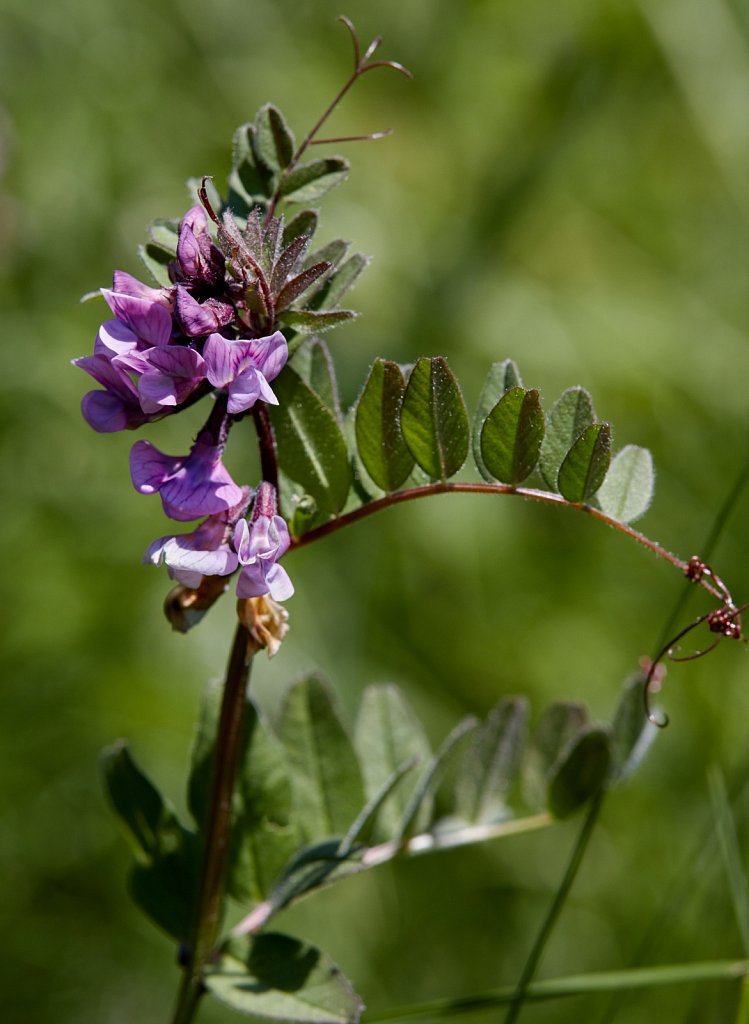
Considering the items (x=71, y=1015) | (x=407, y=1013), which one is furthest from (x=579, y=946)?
(x=407, y=1013)

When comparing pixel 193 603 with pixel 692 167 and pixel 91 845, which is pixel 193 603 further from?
pixel 692 167

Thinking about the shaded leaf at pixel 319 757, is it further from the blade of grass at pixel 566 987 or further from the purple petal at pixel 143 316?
the purple petal at pixel 143 316

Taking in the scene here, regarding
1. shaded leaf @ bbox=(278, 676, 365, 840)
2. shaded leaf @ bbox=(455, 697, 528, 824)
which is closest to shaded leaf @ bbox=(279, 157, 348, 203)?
shaded leaf @ bbox=(278, 676, 365, 840)

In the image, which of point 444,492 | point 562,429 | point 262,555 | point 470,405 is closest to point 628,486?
point 562,429

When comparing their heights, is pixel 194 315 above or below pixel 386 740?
above

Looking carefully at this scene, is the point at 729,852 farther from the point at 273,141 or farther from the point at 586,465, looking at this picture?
the point at 273,141

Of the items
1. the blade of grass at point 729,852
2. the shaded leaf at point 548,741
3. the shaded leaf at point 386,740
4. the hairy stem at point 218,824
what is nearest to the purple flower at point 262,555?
the hairy stem at point 218,824

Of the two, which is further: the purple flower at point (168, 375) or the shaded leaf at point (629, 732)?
the shaded leaf at point (629, 732)
